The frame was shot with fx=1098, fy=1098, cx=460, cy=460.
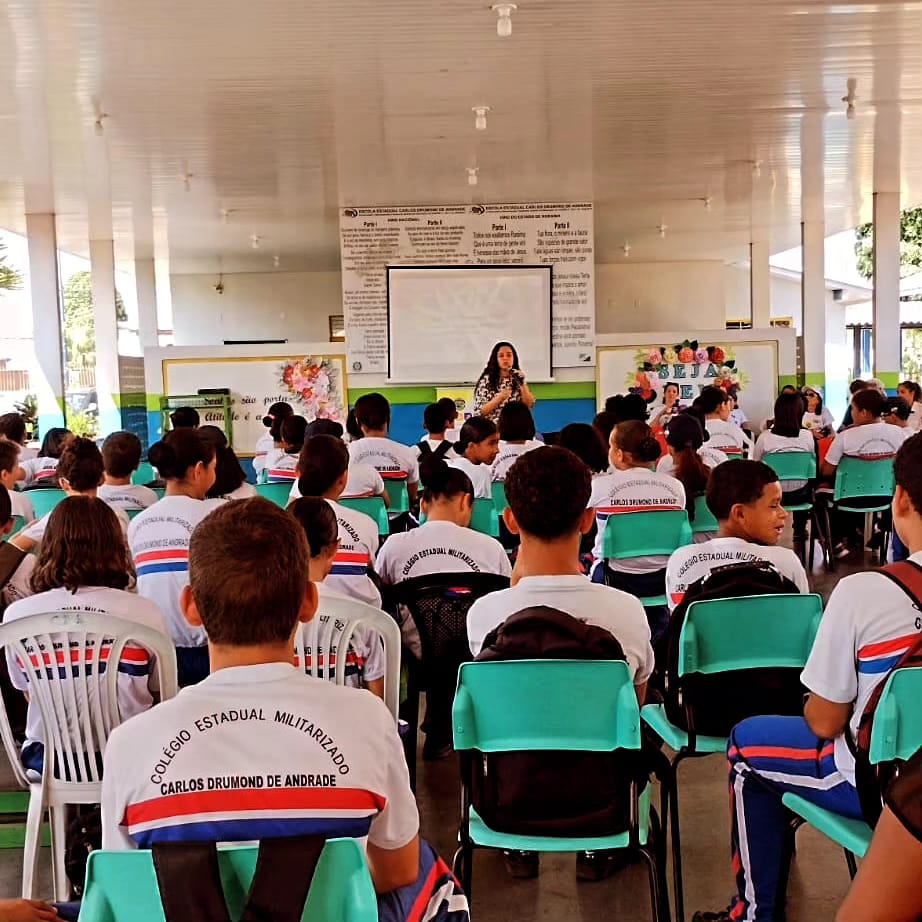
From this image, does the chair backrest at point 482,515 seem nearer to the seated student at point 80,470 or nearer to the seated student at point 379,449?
the seated student at point 379,449

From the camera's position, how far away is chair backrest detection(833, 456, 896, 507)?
7.34 meters

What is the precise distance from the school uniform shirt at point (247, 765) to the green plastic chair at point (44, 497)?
4542 millimetres

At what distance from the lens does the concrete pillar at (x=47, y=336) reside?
12656 millimetres

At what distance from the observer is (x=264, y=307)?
21969mm

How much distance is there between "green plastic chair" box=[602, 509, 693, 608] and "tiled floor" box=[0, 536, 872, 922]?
1185mm

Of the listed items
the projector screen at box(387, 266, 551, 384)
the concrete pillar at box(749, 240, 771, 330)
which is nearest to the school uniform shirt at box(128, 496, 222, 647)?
the projector screen at box(387, 266, 551, 384)

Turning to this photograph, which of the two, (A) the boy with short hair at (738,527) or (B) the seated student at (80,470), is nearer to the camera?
(A) the boy with short hair at (738,527)

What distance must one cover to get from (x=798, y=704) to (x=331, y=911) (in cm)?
200

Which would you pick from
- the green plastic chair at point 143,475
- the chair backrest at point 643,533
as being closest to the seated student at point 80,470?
the chair backrest at point 643,533

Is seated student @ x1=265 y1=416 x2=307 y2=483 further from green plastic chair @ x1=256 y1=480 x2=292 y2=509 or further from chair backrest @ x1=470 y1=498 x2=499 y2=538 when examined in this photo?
chair backrest @ x1=470 y1=498 x2=499 y2=538

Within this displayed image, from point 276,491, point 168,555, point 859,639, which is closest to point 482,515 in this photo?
point 276,491

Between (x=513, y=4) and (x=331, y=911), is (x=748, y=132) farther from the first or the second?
(x=331, y=911)

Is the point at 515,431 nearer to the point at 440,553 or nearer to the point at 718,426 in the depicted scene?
the point at 718,426

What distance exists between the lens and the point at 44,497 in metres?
5.91
